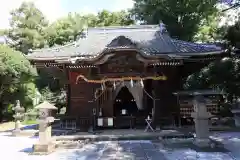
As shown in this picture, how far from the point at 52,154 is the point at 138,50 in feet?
17.4

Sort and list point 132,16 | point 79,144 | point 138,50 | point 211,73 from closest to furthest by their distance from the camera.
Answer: point 79,144 < point 138,50 < point 211,73 < point 132,16

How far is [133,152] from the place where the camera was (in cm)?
729

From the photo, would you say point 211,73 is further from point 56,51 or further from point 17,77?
point 17,77

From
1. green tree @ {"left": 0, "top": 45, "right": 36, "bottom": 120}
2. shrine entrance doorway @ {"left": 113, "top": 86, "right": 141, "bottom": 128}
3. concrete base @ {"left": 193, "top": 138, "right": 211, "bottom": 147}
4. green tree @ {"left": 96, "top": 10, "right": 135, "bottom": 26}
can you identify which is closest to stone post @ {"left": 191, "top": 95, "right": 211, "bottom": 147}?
concrete base @ {"left": 193, "top": 138, "right": 211, "bottom": 147}

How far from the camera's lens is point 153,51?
11.4 meters

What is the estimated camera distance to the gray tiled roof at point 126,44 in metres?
10.8

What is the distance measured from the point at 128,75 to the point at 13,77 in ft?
28.5

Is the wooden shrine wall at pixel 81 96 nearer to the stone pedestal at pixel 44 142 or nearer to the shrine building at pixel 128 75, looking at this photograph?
the shrine building at pixel 128 75

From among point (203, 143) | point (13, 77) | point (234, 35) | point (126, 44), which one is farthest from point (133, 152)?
point (13, 77)

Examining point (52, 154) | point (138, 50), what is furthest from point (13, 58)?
point (52, 154)

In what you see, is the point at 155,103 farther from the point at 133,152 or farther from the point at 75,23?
the point at 75,23

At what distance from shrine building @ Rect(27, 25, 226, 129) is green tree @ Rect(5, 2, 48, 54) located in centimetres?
1625

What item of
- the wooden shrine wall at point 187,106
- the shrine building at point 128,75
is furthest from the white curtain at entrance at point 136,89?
the wooden shrine wall at point 187,106

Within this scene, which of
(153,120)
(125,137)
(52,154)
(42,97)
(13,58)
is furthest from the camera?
(42,97)
